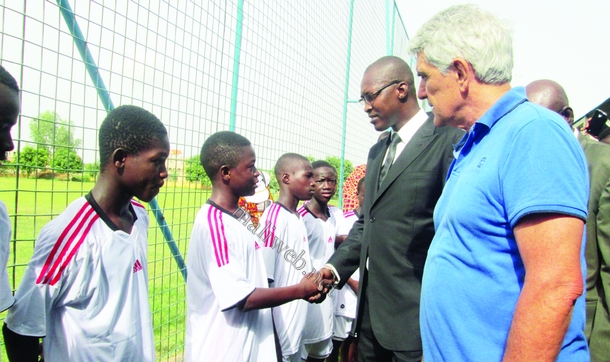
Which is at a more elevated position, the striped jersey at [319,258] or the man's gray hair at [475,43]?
the man's gray hair at [475,43]

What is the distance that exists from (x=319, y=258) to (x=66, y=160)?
2.42 meters

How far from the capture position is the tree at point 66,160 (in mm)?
2260

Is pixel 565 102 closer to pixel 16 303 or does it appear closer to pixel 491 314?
pixel 491 314

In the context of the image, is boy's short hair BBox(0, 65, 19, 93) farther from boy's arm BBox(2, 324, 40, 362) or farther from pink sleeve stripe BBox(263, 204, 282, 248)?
pink sleeve stripe BBox(263, 204, 282, 248)

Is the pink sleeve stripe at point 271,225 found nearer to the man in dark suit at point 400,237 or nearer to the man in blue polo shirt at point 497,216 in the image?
the man in dark suit at point 400,237

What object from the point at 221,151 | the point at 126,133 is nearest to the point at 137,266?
the point at 126,133

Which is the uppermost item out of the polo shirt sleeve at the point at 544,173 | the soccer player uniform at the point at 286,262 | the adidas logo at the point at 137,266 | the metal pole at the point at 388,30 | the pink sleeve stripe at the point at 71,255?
the metal pole at the point at 388,30

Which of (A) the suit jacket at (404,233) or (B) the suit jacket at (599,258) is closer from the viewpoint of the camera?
(A) the suit jacket at (404,233)

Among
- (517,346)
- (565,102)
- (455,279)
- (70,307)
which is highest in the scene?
(565,102)

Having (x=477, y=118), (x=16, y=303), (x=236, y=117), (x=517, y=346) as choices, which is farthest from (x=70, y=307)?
(x=236, y=117)

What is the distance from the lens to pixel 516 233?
3.92 feet

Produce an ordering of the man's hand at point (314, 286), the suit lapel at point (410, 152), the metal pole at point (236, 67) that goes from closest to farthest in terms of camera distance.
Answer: the suit lapel at point (410, 152) → the man's hand at point (314, 286) → the metal pole at point (236, 67)

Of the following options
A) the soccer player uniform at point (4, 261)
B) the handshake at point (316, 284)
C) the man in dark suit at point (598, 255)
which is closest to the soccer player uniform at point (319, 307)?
the handshake at point (316, 284)

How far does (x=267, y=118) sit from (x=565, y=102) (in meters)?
2.46
